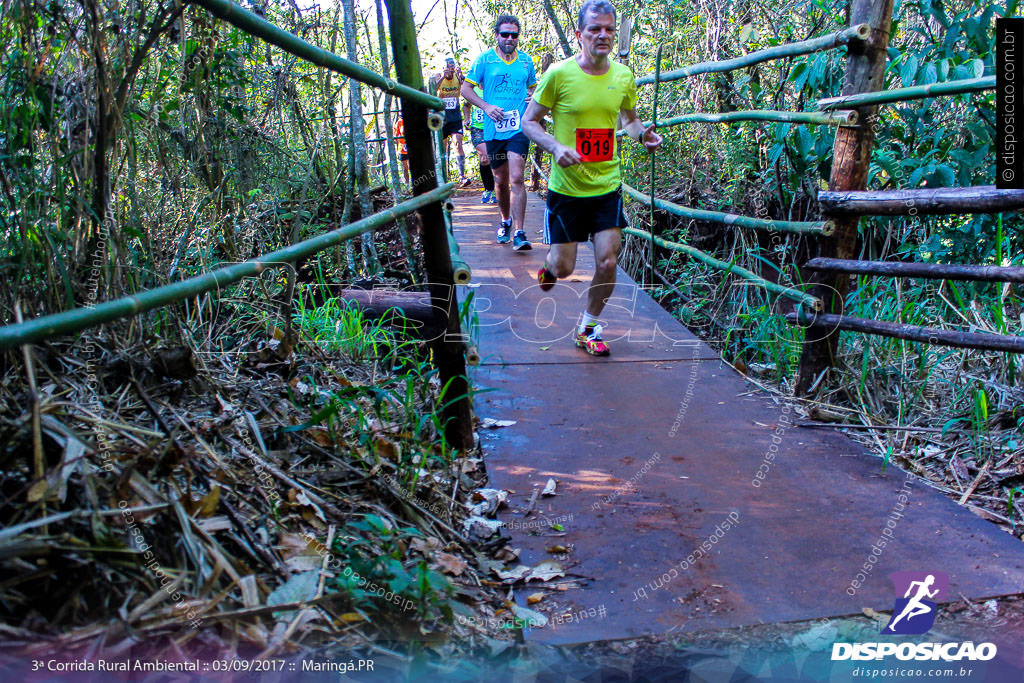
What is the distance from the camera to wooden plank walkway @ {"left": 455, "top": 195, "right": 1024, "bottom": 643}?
76.0 inches

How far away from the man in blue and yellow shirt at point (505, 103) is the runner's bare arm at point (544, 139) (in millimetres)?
1817

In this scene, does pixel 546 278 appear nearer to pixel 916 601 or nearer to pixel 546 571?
pixel 546 571

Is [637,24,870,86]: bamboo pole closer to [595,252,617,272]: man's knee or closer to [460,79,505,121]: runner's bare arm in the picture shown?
[595,252,617,272]: man's knee

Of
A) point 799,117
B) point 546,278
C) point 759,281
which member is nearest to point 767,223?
point 759,281

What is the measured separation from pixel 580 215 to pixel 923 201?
63.3 inches

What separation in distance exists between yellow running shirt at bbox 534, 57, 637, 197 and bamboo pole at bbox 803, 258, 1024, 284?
113 cm

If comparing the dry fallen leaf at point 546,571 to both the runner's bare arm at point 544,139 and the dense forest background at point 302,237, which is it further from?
the runner's bare arm at point 544,139

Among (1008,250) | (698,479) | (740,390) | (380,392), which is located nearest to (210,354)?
(380,392)

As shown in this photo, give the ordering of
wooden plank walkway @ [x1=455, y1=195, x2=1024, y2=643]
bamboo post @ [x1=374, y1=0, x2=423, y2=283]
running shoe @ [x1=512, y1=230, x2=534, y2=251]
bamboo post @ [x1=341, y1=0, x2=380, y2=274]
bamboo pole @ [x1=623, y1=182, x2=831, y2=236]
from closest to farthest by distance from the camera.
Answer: wooden plank walkway @ [x1=455, y1=195, x2=1024, y2=643] < bamboo pole @ [x1=623, y1=182, x2=831, y2=236] < bamboo post @ [x1=374, y1=0, x2=423, y2=283] < bamboo post @ [x1=341, y1=0, x2=380, y2=274] < running shoe @ [x1=512, y1=230, x2=534, y2=251]

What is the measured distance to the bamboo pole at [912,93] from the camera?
266cm

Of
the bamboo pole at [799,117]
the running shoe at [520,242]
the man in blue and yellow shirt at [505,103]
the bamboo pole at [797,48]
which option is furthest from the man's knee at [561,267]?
the man in blue and yellow shirt at [505,103]

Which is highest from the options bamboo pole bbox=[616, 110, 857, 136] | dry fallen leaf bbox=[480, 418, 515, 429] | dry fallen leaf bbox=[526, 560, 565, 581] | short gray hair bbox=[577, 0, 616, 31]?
short gray hair bbox=[577, 0, 616, 31]

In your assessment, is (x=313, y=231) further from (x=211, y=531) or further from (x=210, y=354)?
(x=211, y=531)

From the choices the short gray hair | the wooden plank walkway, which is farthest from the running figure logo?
the short gray hair
